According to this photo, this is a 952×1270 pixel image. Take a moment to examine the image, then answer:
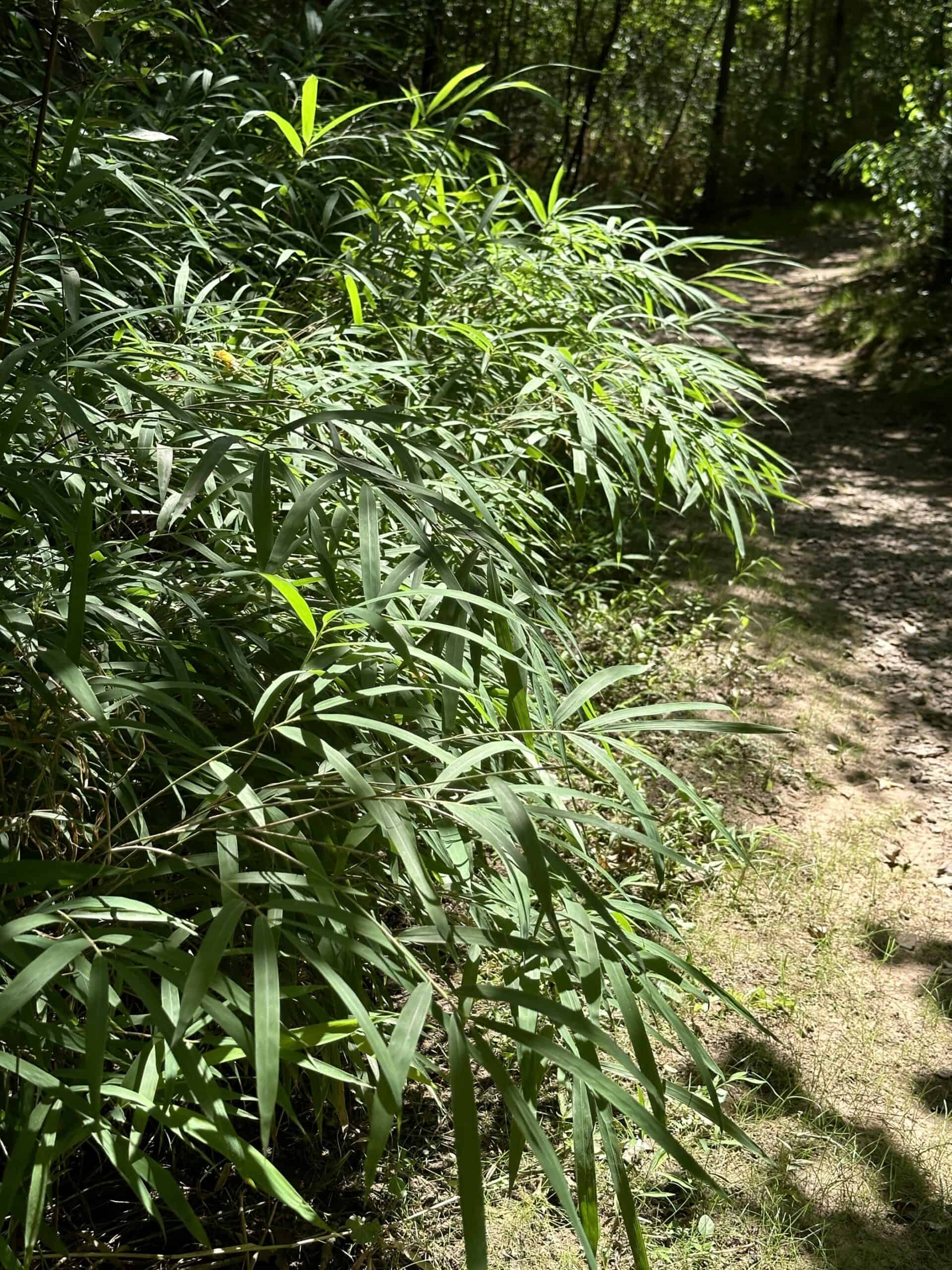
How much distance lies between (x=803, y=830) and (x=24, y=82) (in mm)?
2444

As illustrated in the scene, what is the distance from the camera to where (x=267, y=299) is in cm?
209

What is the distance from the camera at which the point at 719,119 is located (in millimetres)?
9312

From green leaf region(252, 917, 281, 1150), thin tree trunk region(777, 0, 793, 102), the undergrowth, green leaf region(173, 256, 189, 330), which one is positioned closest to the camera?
green leaf region(252, 917, 281, 1150)

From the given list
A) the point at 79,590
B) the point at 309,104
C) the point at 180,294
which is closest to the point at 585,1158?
the point at 79,590

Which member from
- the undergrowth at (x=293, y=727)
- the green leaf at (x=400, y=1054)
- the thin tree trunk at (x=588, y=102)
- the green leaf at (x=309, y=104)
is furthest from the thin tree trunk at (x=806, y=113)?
the green leaf at (x=400, y=1054)

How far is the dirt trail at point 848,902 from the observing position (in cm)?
166

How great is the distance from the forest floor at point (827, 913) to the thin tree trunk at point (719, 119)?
6006mm

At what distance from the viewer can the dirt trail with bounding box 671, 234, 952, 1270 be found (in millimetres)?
1664

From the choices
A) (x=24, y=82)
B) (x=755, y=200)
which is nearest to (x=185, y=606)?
(x=24, y=82)

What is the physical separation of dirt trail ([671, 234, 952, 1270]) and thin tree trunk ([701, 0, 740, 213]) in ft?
19.6

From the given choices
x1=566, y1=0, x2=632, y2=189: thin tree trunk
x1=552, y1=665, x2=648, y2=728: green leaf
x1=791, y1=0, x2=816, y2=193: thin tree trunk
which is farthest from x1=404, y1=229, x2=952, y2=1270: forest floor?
x1=791, y1=0, x2=816, y2=193: thin tree trunk

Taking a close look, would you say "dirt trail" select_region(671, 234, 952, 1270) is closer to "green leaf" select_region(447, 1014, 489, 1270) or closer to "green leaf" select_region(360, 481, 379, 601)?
"green leaf" select_region(447, 1014, 489, 1270)

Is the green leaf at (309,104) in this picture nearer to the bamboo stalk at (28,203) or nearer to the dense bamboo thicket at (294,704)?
the dense bamboo thicket at (294,704)

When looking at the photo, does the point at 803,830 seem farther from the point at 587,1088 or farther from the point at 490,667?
the point at 587,1088
